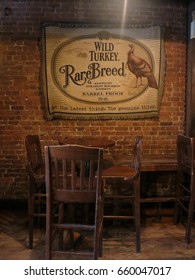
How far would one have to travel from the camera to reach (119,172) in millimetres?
3207

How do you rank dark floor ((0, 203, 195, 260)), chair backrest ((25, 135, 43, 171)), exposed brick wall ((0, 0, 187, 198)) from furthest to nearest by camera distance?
exposed brick wall ((0, 0, 187, 198)) → chair backrest ((25, 135, 43, 171)) → dark floor ((0, 203, 195, 260))

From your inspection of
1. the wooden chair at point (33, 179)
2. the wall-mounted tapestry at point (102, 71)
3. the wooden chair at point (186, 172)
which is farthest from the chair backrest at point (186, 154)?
the wooden chair at point (33, 179)

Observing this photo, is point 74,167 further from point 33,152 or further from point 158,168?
point 158,168

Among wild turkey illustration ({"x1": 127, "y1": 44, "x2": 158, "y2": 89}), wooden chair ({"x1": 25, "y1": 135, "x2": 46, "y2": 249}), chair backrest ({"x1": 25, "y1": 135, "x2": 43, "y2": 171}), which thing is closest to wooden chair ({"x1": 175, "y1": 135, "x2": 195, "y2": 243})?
wild turkey illustration ({"x1": 127, "y1": 44, "x2": 158, "y2": 89})

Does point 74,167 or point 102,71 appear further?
point 102,71

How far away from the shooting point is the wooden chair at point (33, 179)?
323 centimetres

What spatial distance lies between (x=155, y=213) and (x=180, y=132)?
1224 mm

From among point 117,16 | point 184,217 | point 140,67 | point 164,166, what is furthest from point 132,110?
point 184,217

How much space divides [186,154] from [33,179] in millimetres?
1675

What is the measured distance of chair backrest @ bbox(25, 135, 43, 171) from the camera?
3.30 m

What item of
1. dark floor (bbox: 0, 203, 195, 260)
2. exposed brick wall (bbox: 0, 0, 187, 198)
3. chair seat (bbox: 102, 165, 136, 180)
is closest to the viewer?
chair seat (bbox: 102, 165, 136, 180)

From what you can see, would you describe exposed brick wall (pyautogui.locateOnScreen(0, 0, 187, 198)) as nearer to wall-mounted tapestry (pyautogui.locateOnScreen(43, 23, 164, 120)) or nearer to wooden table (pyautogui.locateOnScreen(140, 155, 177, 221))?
wall-mounted tapestry (pyautogui.locateOnScreen(43, 23, 164, 120))

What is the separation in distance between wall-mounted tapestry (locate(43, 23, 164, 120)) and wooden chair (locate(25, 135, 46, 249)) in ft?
3.22

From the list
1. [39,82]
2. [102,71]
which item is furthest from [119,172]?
[39,82]
